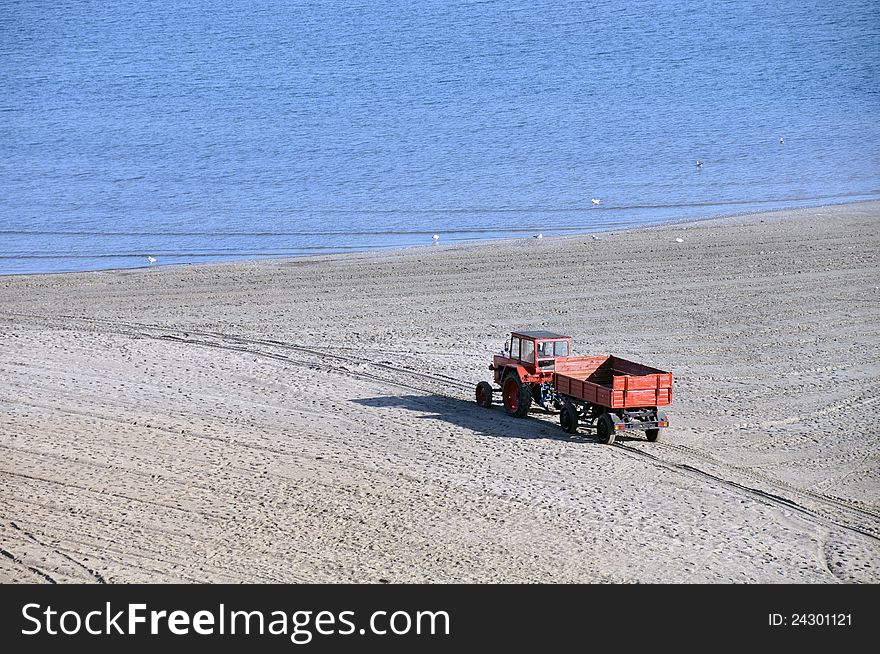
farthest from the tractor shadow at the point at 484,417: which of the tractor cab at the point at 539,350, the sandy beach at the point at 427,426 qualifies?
the tractor cab at the point at 539,350

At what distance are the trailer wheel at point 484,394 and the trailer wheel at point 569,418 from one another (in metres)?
1.73

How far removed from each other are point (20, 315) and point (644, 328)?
14039 millimetres

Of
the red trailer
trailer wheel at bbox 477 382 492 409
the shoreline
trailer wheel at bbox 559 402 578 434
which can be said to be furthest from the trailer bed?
the shoreline

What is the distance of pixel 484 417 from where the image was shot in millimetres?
20219

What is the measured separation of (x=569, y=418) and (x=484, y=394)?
2.07 m

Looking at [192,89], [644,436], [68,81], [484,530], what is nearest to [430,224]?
[644,436]

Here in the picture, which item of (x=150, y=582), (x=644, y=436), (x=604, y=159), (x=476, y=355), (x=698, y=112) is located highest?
(x=698, y=112)

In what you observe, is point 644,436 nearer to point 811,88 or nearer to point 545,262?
point 545,262

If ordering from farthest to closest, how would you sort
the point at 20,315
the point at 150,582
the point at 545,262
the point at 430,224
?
the point at 430,224 → the point at 545,262 → the point at 20,315 → the point at 150,582

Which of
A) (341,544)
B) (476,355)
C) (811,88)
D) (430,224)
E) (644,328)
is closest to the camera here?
(341,544)

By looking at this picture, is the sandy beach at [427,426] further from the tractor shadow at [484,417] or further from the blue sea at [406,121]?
the blue sea at [406,121]

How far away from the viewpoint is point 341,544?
1449cm

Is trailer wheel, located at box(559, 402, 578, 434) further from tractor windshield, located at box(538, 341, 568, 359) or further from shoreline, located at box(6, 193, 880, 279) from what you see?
shoreline, located at box(6, 193, 880, 279)

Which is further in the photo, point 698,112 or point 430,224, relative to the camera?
point 698,112
